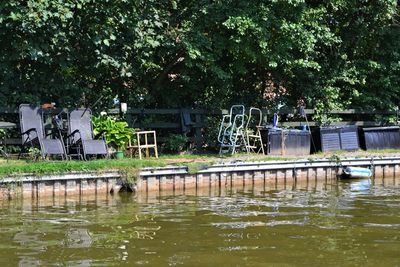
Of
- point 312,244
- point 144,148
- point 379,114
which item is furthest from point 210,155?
point 312,244

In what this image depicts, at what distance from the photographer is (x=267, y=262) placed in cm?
619

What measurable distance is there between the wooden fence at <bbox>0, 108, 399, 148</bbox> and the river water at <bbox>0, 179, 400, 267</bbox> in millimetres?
3617

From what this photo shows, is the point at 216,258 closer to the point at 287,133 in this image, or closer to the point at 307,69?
the point at 287,133

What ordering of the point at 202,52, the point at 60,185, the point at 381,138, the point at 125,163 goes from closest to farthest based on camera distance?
1. the point at 60,185
2. the point at 125,163
3. the point at 202,52
4. the point at 381,138

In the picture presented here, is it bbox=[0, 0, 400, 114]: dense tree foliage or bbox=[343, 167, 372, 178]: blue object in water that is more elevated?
bbox=[0, 0, 400, 114]: dense tree foliage

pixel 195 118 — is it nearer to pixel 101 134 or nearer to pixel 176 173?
pixel 101 134

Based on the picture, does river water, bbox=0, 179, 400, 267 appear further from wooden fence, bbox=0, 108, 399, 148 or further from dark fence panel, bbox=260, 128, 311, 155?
wooden fence, bbox=0, 108, 399, 148

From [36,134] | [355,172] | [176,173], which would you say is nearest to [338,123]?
Result: [355,172]

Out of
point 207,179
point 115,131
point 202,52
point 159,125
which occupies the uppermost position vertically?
point 202,52

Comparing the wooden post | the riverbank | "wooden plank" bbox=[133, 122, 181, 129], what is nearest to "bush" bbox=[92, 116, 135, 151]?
the riverbank

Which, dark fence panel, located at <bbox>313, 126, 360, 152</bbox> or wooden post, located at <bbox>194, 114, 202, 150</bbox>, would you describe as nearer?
wooden post, located at <bbox>194, 114, 202, 150</bbox>

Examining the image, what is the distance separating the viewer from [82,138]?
12.3m

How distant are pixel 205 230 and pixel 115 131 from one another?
215 inches

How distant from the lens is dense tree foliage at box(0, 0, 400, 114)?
1297 centimetres
